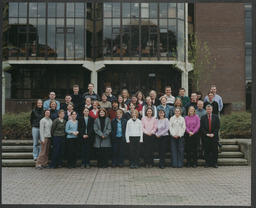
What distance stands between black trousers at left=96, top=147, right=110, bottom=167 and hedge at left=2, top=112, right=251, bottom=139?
14.9 feet

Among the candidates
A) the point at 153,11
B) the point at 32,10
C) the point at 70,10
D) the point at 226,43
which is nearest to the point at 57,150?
the point at 153,11

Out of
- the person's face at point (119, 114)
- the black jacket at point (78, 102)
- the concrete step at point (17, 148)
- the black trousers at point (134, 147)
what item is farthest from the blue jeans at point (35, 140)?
the black trousers at point (134, 147)

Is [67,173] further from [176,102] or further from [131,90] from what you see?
[131,90]

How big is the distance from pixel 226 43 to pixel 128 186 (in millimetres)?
29562

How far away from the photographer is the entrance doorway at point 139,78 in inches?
1304

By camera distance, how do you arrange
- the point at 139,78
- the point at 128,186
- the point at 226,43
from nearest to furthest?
the point at 128,186 → the point at 139,78 → the point at 226,43

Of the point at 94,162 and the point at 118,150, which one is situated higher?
the point at 118,150

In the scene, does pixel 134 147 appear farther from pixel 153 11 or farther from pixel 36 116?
pixel 153 11

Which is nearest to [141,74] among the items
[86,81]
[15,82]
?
[86,81]

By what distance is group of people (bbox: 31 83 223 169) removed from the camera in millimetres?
11508

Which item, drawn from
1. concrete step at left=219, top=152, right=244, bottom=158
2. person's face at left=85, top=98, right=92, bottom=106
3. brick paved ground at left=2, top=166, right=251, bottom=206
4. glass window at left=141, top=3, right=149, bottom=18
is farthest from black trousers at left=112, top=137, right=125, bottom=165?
glass window at left=141, top=3, right=149, bottom=18

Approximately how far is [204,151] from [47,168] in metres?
5.63

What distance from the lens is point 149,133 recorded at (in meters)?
11.7

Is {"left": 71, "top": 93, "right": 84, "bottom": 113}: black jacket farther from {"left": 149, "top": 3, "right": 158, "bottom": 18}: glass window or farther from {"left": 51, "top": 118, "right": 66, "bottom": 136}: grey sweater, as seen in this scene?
{"left": 149, "top": 3, "right": 158, "bottom": 18}: glass window
